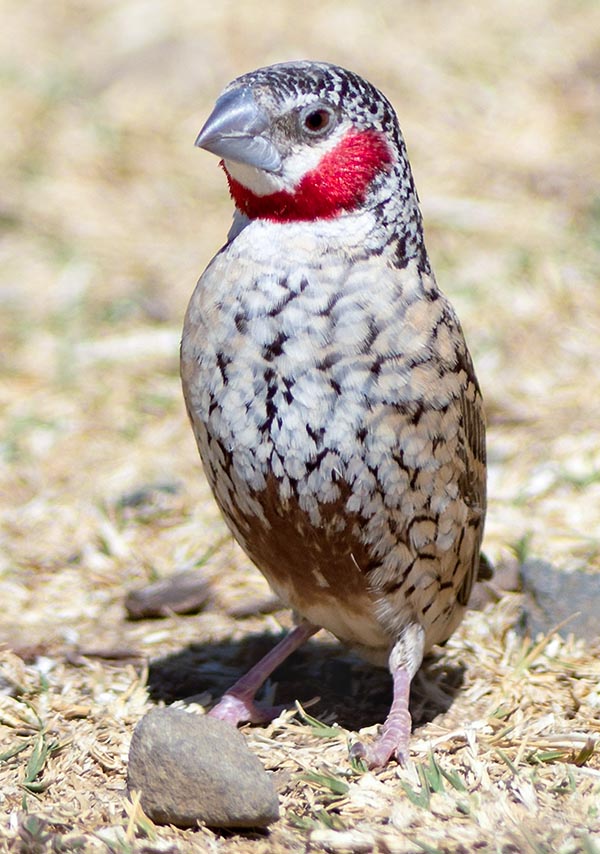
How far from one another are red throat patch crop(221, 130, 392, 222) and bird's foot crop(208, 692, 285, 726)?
146cm

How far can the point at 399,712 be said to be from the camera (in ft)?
12.4

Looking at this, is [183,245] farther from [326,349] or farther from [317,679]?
[326,349]

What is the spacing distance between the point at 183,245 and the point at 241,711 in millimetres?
4100

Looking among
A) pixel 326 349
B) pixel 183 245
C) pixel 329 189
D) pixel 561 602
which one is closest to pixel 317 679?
pixel 561 602

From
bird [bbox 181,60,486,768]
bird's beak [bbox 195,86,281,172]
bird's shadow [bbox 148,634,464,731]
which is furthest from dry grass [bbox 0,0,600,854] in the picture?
bird's beak [bbox 195,86,281,172]

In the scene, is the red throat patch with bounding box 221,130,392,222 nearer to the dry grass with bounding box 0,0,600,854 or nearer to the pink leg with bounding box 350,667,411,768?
the pink leg with bounding box 350,667,411,768

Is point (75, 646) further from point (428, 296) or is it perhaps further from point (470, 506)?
point (428, 296)

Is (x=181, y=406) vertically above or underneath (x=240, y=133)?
underneath

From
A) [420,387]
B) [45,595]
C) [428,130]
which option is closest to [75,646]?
[45,595]

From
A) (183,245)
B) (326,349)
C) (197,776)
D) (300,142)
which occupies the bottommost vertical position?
(197,776)

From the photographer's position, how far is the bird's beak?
11.0 ft

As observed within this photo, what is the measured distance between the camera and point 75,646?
4492mm

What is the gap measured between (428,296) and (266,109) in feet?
2.15

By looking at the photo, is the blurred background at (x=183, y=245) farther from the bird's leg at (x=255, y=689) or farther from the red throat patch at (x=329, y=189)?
the red throat patch at (x=329, y=189)
